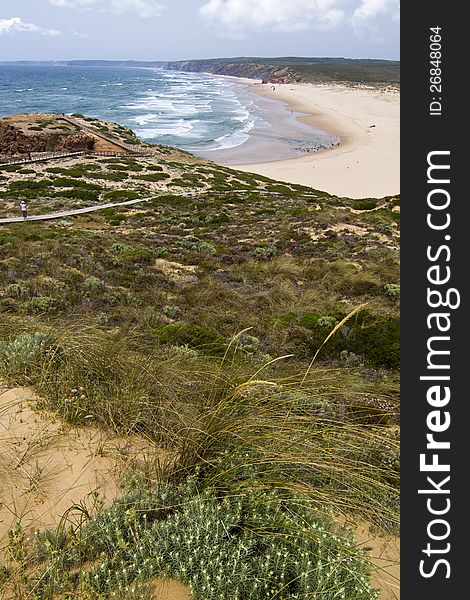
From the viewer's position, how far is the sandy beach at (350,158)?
41125 millimetres

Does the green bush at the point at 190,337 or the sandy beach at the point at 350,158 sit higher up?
the sandy beach at the point at 350,158

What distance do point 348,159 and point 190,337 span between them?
47.8 meters

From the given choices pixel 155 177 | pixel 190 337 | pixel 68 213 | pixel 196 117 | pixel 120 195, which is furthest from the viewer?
pixel 196 117

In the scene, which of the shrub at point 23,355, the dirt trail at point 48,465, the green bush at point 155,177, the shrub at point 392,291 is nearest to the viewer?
the dirt trail at point 48,465

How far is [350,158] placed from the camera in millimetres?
49812

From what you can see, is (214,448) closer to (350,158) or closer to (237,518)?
(237,518)

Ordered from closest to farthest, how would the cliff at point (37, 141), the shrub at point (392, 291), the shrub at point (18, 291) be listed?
the shrub at point (18, 291)
the shrub at point (392, 291)
the cliff at point (37, 141)

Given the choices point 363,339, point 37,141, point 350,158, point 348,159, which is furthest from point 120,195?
point 350,158

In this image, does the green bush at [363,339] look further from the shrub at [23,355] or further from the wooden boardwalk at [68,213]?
the wooden boardwalk at [68,213]

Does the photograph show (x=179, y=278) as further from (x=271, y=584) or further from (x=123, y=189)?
(x=123, y=189)

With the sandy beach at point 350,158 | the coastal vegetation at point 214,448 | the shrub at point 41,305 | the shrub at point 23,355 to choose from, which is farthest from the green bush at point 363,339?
the sandy beach at point 350,158

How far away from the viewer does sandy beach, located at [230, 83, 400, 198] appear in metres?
41.1

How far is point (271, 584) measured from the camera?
2111mm

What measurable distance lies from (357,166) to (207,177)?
19177 mm
